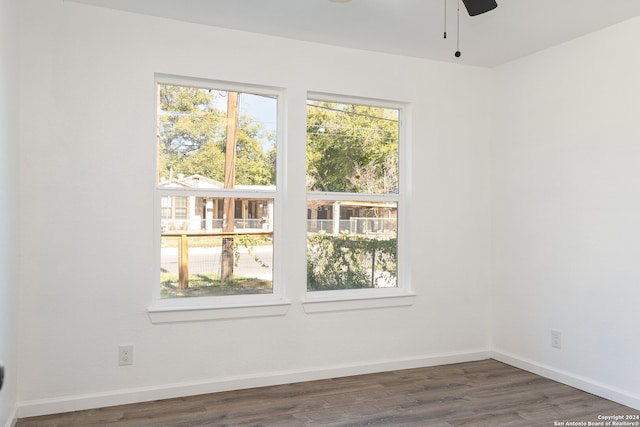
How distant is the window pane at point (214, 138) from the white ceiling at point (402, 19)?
512 mm

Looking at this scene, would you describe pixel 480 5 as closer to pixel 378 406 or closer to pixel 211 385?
pixel 378 406

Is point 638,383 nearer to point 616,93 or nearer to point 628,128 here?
point 628,128

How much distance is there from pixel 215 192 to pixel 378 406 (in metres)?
1.84

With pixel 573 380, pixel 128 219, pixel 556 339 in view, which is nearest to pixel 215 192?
pixel 128 219

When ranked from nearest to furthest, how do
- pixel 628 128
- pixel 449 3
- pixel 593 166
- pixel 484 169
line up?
pixel 449 3 → pixel 628 128 → pixel 593 166 → pixel 484 169

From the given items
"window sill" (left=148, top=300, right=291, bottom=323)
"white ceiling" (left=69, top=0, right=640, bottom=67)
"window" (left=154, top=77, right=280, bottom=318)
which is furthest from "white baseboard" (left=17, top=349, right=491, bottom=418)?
"white ceiling" (left=69, top=0, right=640, bottom=67)

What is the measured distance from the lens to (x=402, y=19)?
334cm

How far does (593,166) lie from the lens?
354 cm

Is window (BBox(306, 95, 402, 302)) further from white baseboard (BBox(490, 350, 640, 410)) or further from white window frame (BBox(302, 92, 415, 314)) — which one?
white baseboard (BBox(490, 350, 640, 410))

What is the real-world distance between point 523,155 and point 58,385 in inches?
149

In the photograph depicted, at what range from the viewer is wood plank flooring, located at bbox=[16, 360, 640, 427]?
2.98 metres

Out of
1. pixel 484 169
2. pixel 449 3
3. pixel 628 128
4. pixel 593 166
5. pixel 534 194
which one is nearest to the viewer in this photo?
pixel 449 3

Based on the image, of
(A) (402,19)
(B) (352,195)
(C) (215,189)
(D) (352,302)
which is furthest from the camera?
(B) (352,195)

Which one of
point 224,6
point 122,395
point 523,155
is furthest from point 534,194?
point 122,395
